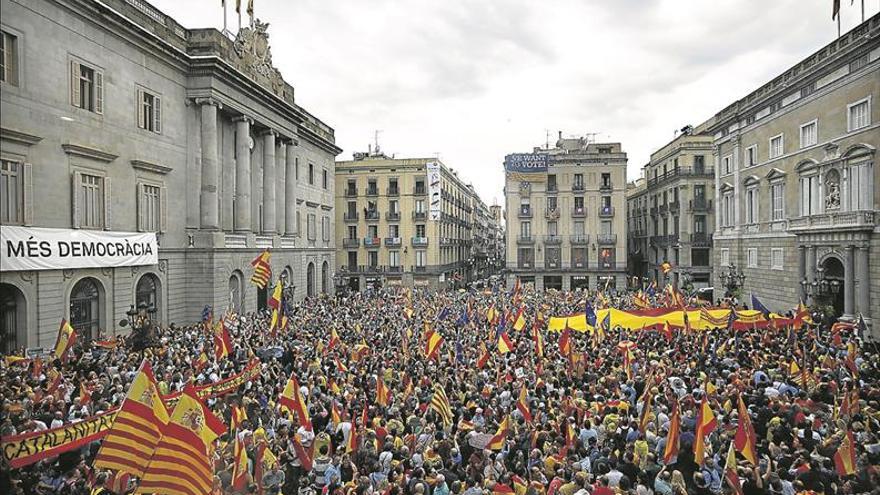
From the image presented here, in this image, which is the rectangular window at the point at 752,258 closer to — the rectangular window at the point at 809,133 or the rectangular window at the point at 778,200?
the rectangular window at the point at 778,200

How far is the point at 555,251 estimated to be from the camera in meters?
56.6

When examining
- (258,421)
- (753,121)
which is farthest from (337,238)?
(258,421)

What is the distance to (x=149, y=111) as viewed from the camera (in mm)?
27000

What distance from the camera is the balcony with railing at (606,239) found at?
183ft

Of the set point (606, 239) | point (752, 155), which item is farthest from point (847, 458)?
point (606, 239)

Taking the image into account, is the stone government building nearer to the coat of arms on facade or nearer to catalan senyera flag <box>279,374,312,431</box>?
the coat of arms on facade

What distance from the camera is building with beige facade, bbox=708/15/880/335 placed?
2473cm

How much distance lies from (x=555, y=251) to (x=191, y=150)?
36.9 meters

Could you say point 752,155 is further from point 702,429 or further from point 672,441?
point 672,441

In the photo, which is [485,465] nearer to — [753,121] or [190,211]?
[190,211]

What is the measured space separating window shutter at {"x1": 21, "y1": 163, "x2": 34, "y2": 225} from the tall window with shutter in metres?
3.52

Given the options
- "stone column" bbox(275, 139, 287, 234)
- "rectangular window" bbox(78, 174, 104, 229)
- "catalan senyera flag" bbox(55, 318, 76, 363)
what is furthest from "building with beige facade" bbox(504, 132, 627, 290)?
"catalan senyera flag" bbox(55, 318, 76, 363)

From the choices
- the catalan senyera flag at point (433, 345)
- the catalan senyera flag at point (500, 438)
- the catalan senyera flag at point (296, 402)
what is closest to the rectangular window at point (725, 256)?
the catalan senyera flag at point (433, 345)

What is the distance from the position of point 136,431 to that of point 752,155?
3769 centimetres
